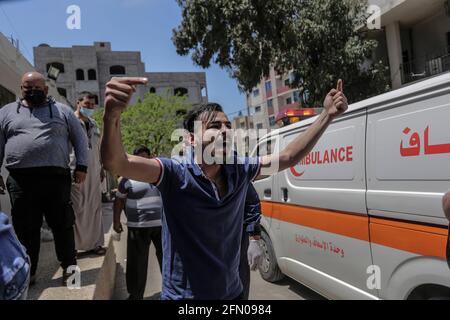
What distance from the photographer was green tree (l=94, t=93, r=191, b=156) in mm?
29391

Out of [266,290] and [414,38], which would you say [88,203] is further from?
[414,38]

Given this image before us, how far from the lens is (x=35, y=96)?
2816 mm

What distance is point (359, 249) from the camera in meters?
3.06

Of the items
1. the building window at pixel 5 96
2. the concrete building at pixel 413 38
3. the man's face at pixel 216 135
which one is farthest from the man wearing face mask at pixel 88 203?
the concrete building at pixel 413 38

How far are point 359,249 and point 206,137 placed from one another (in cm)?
183

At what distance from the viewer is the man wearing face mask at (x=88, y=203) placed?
379 centimetres

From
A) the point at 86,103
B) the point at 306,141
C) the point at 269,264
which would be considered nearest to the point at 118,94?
the point at 306,141

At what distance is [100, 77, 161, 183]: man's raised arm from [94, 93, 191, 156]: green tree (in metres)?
27.4

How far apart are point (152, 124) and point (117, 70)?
15907 millimetres

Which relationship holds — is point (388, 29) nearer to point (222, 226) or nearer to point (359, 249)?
point (359, 249)

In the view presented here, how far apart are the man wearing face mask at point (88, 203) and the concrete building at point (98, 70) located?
117 ft

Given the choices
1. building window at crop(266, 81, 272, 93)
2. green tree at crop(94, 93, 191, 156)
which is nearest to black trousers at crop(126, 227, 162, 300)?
green tree at crop(94, 93, 191, 156)

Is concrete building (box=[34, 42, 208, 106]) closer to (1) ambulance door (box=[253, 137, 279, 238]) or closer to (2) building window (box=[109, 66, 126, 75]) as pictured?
(2) building window (box=[109, 66, 126, 75])
